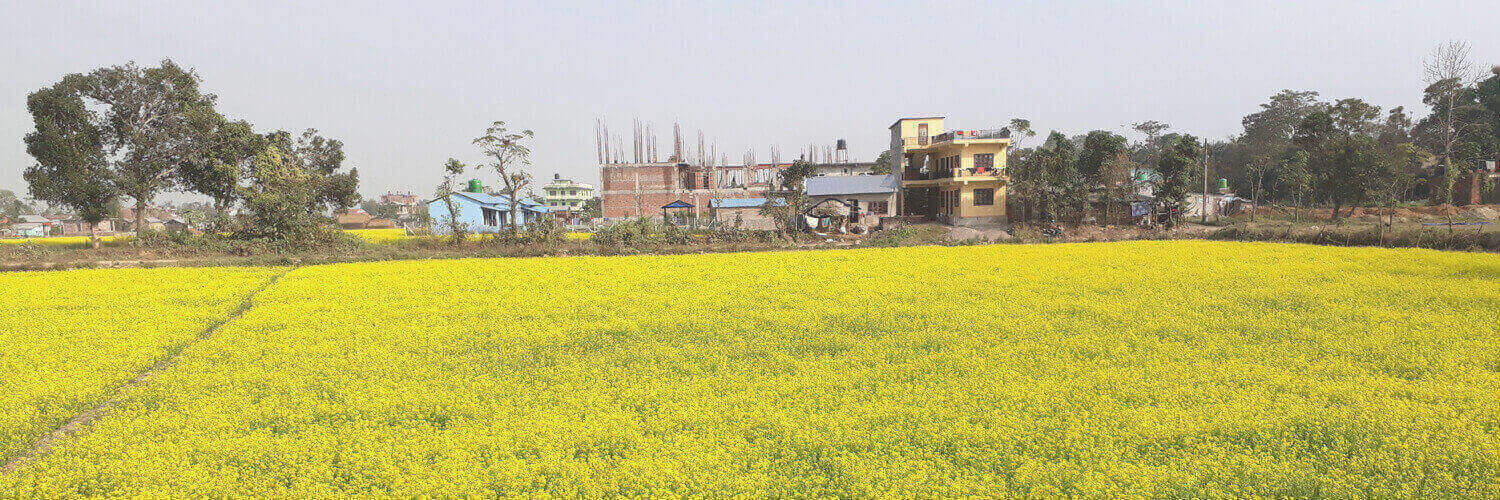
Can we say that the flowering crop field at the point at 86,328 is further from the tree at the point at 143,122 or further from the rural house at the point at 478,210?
the rural house at the point at 478,210

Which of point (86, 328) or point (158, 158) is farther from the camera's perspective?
point (158, 158)

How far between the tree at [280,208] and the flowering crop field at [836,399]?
53.0 feet

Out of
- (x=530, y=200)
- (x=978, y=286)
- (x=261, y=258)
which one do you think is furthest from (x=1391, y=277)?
(x=530, y=200)

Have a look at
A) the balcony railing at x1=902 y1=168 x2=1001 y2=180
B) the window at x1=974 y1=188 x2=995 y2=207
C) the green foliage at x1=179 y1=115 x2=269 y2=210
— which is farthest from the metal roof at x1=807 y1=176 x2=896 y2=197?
the green foliage at x1=179 y1=115 x2=269 y2=210

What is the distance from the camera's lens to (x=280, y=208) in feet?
91.6

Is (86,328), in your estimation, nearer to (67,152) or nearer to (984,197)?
(67,152)

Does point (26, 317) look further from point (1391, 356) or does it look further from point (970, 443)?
point (1391, 356)

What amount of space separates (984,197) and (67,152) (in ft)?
149

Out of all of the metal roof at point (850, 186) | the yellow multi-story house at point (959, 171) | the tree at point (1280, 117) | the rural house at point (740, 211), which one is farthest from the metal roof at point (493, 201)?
the tree at point (1280, 117)

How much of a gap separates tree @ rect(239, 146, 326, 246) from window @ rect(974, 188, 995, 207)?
35.4 metres

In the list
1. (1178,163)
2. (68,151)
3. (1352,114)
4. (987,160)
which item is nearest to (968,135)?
(987,160)

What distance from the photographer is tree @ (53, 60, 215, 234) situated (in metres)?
31.6

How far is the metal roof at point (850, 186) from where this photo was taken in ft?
160

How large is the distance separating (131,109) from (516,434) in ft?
123
